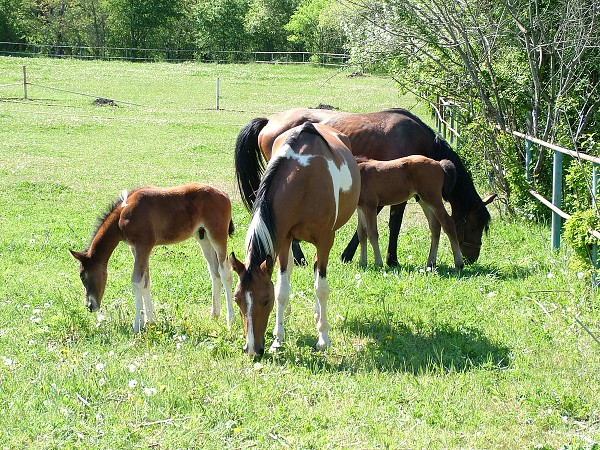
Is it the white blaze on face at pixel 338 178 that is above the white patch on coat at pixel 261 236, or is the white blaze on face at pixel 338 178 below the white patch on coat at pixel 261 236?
above

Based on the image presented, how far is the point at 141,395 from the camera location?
15.7 ft

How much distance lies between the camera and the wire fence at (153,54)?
59.5m

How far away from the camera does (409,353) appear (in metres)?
5.81

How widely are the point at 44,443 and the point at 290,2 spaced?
72.7 metres

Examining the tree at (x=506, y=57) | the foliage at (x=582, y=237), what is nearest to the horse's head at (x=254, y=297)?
the foliage at (x=582, y=237)

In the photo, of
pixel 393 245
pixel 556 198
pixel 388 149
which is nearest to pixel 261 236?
pixel 393 245

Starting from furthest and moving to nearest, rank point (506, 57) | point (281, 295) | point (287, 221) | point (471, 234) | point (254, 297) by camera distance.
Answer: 1. point (506, 57)
2. point (471, 234)
3. point (281, 295)
4. point (287, 221)
5. point (254, 297)

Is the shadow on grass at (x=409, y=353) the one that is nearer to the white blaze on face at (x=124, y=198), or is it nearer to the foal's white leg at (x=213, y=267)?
the foal's white leg at (x=213, y=267)

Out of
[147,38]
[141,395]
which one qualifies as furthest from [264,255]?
[147,38]

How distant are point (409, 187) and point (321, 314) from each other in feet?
9.55

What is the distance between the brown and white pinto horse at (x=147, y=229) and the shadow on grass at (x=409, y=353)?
3.81 feet

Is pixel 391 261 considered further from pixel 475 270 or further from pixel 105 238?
pixel 105 238

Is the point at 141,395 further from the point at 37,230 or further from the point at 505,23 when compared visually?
the point at 505,23

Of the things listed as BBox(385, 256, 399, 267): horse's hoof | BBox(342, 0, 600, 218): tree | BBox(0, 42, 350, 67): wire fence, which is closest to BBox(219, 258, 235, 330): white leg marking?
BBox(385, 256, 399, 267): horse's hoof
